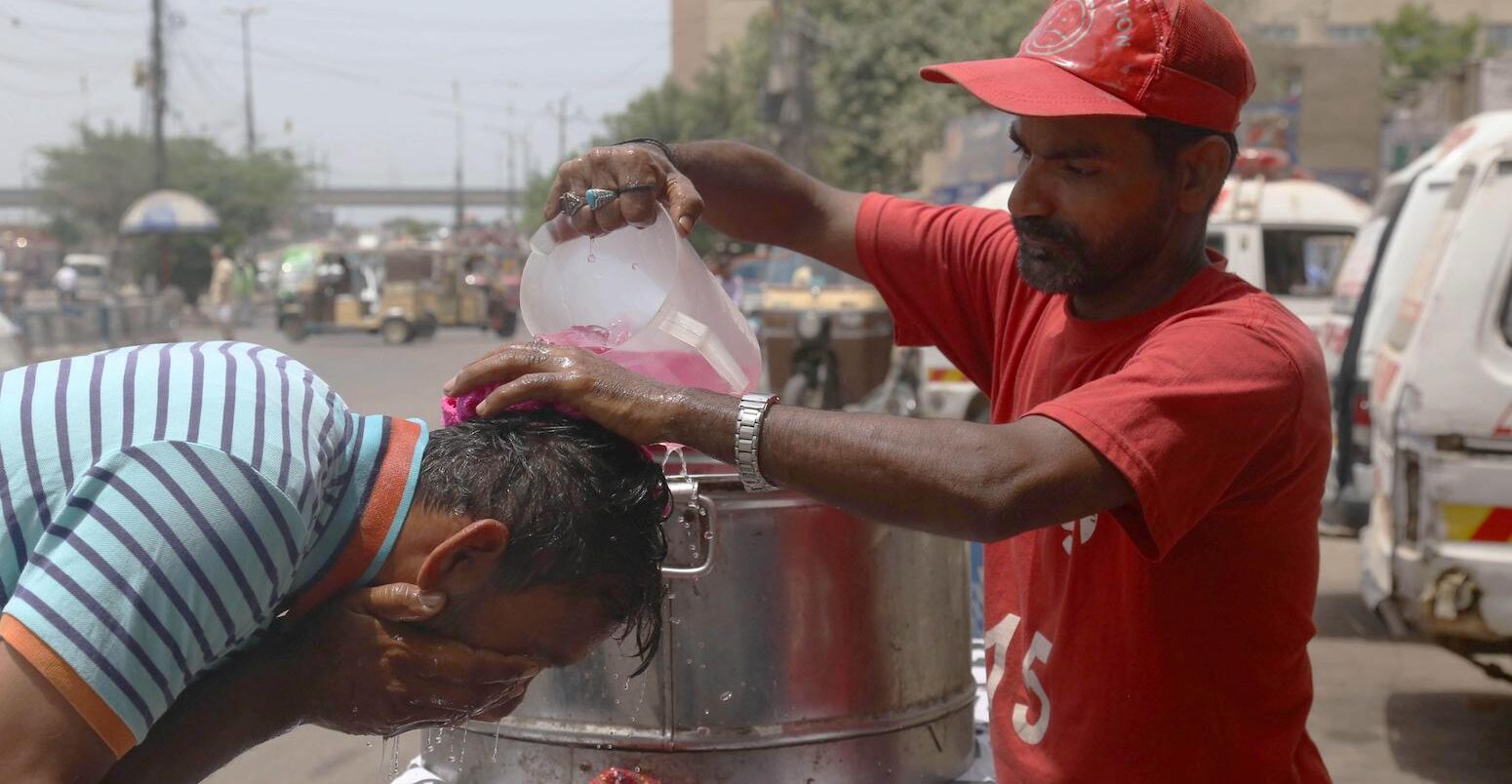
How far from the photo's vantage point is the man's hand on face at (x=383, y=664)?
58.6 inches

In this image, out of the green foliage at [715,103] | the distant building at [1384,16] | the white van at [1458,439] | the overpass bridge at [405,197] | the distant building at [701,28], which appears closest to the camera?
the white van at [1458,439]

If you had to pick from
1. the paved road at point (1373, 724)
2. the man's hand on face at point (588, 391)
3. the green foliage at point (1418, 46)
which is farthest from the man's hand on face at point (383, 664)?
the green foliage at point (1418, 46)

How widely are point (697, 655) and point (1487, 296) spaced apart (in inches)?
147

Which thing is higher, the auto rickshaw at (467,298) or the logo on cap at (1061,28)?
the logo on cap at (1061,28)

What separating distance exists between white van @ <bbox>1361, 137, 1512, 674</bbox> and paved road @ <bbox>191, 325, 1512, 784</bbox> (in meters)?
0.55

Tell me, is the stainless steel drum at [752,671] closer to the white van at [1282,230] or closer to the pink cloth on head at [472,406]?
the pink cloth on head at [472,406]

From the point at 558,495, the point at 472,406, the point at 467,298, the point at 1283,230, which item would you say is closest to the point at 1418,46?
the point at 467,298

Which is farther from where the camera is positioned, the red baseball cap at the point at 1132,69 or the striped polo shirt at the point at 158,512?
the red baseball cap at the point at 1132,69


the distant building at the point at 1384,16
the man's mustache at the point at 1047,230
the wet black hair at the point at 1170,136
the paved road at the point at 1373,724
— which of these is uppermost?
the distant building at the point at 1384,16

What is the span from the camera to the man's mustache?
197 centimetres

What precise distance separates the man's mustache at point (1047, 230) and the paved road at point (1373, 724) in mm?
2442

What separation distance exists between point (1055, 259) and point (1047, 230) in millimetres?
→ 42

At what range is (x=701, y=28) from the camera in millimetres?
72438

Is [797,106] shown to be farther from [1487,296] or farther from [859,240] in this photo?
[859,240]
